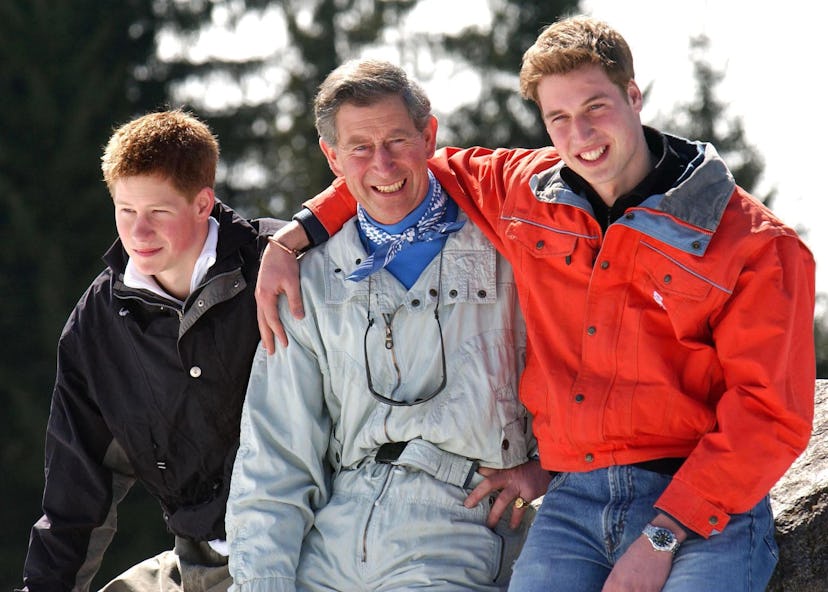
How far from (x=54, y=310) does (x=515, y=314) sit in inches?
453

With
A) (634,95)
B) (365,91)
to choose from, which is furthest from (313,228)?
(634,95)

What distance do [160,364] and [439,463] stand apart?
3.14 feet

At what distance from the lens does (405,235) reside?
10.8ft

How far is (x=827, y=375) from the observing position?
1363 centimetres

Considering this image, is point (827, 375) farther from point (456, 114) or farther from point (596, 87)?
point (596, 87)

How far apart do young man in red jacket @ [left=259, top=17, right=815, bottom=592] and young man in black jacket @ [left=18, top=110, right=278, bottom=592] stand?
0.95m

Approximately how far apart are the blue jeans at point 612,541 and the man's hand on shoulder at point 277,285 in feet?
2.85

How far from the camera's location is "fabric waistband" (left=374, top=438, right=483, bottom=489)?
3.18 m

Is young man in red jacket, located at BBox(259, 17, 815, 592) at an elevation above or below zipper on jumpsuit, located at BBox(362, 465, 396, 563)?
above

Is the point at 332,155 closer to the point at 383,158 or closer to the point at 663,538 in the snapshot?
the point at 383,158

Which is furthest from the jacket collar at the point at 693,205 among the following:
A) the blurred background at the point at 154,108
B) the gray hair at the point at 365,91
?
the blurred background at the point at 154,108

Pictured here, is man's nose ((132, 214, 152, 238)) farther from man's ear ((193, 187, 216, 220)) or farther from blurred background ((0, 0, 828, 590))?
A: blurred background ((0, 0, 828, 590))

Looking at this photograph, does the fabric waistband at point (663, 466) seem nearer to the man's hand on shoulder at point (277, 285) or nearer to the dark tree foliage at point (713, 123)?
the man's hand on shoulder at point (277, 285)

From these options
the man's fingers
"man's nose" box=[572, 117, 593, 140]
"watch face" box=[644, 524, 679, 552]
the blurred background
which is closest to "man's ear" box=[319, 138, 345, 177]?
the man's fingers
